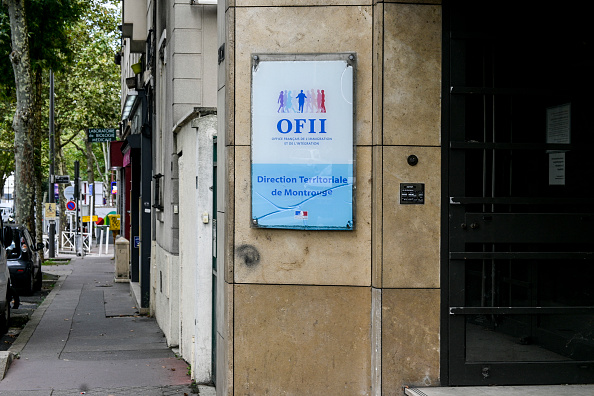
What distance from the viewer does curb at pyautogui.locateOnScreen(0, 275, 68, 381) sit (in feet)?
32.8

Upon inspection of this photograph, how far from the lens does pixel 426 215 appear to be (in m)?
6.54

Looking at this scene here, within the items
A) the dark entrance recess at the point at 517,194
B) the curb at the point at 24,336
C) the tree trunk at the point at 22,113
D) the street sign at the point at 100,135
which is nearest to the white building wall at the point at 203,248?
the curb at the point at 24,336

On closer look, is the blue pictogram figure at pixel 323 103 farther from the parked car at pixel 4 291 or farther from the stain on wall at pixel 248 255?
the parked car at pixel 4 291

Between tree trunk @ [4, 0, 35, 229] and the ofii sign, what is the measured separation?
51.5 feet

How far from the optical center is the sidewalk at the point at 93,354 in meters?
9.29

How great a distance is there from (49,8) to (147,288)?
997cm

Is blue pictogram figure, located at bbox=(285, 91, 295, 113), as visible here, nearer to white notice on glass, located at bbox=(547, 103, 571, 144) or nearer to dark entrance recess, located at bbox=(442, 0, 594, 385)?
dark entrance recess, located at bbox=(442, 0, 594, 385)

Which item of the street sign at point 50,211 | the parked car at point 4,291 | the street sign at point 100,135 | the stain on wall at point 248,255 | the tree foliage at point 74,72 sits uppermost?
the tree foliage at point 74,72

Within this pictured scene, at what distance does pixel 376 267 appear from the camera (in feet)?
21.4

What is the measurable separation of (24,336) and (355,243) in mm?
8458

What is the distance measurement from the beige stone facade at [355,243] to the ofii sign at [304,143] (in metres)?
0.09

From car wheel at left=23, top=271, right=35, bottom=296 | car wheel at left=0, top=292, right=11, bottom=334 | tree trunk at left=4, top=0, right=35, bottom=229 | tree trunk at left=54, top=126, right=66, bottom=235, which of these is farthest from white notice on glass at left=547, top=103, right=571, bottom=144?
tree trunk at left=54, top=126, right=66, bottom=235

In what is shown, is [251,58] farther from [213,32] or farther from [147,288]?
[147,288]

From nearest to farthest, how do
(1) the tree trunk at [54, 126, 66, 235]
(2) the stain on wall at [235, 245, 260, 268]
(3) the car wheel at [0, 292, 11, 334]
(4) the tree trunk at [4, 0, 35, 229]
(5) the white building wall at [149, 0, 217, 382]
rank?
(2) the stain on wall at [235, 245, 260, 268] < (5) the white building wall at [149, 0, 217, 382] < (3) the car wheel at [0, 292, 11, 334] < (4) the tree trunk at [4, 0, 35, 229] < (1) the tree trunk at [54, 126, 66, 235]
